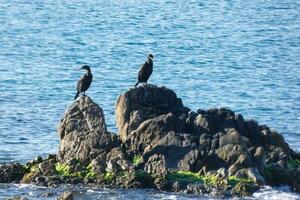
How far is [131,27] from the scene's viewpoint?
7781 cm

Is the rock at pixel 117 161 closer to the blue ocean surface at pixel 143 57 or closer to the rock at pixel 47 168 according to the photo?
the rock at pixel 47 168

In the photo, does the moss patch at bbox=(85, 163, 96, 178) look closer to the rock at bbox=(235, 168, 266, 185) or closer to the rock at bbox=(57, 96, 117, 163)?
the rock at bbox=(57, 96, 117, 163)

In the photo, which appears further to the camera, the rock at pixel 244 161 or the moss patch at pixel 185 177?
the rock at pixel 244 161

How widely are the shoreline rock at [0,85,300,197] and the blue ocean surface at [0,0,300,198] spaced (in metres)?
3.51

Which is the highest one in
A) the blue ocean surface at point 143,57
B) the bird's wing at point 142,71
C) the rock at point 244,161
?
the bird's wing at point 142,71

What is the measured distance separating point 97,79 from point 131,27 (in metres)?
22.3

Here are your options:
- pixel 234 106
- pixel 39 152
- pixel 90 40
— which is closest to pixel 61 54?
pixel 90 40

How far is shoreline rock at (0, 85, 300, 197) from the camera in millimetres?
32375

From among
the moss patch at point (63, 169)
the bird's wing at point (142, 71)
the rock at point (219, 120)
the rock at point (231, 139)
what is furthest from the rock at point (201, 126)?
the moss patch at point (63, 169)

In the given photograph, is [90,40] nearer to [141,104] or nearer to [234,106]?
[234,106]

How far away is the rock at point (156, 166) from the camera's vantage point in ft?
107

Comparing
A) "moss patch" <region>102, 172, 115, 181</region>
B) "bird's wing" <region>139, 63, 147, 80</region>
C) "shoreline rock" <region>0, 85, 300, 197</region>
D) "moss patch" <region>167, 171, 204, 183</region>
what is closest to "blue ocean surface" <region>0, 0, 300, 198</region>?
"shoreline rock" <region>0, 85, 300, 197</region>

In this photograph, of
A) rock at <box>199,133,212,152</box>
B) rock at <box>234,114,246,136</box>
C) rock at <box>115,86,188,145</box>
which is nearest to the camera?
rock at <box>199,133,212,152</box>

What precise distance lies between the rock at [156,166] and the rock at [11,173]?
3829 mm
